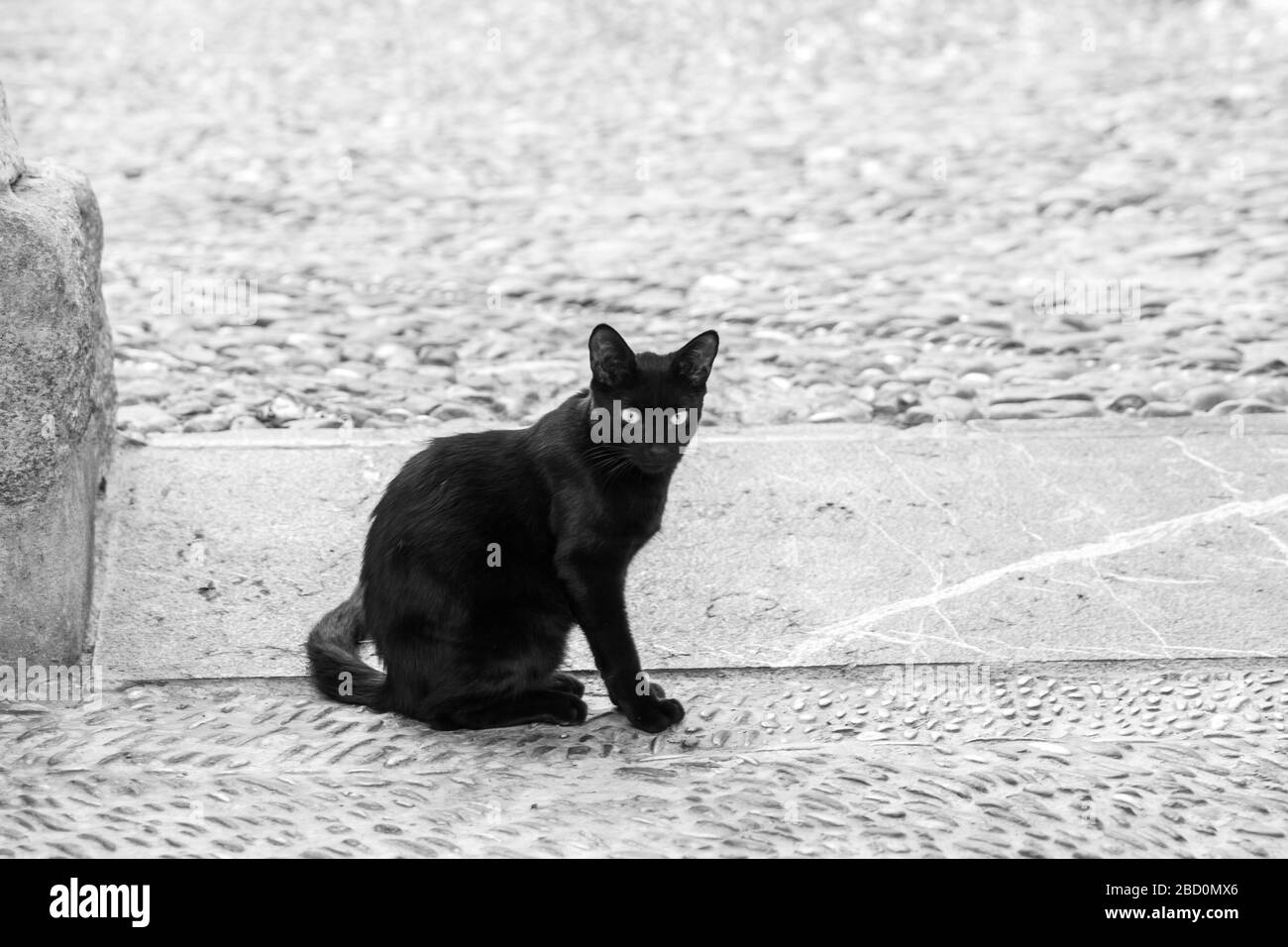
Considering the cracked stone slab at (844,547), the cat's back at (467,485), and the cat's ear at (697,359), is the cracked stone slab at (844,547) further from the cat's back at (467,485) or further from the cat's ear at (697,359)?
the cat's ear at (697,359)

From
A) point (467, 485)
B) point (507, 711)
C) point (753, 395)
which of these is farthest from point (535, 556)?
point (753, 395)

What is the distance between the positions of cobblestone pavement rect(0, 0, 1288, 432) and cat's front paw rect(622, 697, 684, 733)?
237 centimetres

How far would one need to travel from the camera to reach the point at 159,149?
36.0 ft

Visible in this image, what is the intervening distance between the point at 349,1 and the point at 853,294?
30.0 ft

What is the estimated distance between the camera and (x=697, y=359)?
443 cm

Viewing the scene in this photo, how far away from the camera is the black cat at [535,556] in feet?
14.1

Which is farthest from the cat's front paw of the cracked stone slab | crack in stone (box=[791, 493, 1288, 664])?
crack in stone (box=[791, 493, 1288, 664])

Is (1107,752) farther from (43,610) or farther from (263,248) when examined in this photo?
(263,248)

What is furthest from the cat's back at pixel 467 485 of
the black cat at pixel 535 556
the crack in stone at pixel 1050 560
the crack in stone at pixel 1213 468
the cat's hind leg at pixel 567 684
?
the crack in stone at pixel 1213 468

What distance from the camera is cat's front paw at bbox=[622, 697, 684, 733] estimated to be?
438 centimetres

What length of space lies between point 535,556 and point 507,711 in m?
0.44

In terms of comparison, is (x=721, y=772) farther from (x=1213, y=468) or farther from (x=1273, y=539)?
(x=1213, y=468)

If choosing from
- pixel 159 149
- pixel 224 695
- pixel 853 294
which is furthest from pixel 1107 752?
pixel 159 149

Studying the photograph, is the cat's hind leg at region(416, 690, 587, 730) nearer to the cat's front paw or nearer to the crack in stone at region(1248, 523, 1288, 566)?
the cat's front paw
